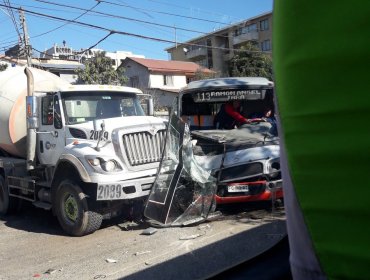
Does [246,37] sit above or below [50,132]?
above

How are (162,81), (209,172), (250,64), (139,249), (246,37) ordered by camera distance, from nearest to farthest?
(139,249) < (209,172) < (250,64) < (162,81) < (246,37)

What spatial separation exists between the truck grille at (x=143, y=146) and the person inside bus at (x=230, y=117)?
82.7 inches

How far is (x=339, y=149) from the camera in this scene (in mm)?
819

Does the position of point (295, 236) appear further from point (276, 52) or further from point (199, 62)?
point (199, 62)

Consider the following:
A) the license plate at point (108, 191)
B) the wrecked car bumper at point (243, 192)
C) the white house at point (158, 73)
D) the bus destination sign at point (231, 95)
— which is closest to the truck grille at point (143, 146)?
the license plate at point (108, 191)

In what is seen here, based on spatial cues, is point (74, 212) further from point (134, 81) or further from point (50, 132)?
point (134, 81)

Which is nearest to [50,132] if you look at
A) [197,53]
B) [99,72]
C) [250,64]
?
[99,72]

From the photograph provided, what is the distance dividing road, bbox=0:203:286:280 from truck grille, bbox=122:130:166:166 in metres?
1.13

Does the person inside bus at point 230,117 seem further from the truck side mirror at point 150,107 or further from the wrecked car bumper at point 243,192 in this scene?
the wrecked car bumper at point 243,192

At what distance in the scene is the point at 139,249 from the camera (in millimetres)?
5730

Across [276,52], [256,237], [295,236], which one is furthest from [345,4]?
[256,237]

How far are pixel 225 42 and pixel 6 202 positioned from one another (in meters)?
50.2

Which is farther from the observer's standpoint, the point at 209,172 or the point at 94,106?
the point at 94,106

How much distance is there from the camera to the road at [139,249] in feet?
→ 16.2
